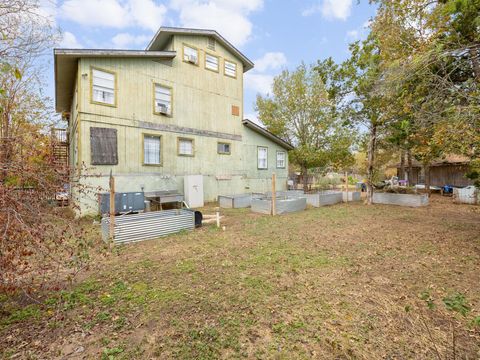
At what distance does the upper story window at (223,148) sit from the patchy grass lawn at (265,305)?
28.4 ft

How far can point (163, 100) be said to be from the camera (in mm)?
11914

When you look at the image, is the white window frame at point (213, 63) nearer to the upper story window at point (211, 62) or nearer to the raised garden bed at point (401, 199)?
the upper story window at point (211, 62)

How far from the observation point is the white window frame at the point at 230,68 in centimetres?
1451

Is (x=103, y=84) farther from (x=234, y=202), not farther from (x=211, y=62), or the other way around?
(x=234, y=202)

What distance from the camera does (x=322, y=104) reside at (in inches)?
737

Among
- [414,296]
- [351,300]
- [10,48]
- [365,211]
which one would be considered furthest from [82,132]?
[365,211]

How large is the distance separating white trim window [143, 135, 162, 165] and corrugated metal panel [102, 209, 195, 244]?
4.49 meters

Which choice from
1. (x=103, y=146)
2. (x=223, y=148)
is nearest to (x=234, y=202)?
(x=223, y=148)

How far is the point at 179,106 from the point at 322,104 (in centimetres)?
1198

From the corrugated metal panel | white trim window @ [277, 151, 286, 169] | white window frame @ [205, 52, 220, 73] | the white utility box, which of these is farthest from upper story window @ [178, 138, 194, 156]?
white trim window @ [277, 151, 286, 169]

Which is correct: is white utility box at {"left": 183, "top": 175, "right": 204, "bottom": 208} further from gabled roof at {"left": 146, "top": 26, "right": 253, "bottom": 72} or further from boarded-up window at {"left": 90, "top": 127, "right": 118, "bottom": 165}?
gabled roof at {"left": 146, "top": 26, "right": 253, "bottom": 72}

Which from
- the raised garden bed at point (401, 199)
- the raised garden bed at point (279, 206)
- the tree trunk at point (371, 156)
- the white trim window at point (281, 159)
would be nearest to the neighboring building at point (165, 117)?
the white trim window at point (281, 159)

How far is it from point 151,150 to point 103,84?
3.44 metres

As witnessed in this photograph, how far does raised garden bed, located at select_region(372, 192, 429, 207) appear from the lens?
1220 cm
